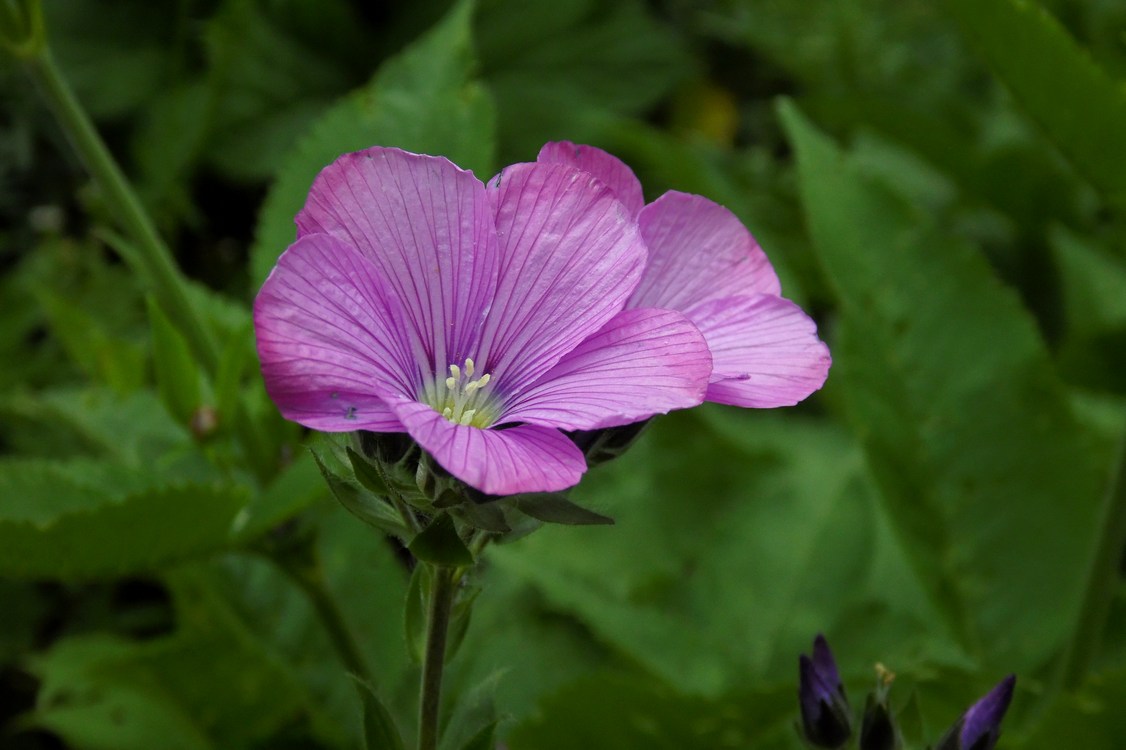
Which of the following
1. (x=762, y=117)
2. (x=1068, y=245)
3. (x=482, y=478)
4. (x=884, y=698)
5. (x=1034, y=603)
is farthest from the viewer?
(x=762, y=117)

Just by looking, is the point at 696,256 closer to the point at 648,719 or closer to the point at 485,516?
the point at 485,516

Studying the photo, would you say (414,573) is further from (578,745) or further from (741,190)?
(741,190)

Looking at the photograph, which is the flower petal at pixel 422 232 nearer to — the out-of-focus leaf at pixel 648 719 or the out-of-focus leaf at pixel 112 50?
the out-of-focus leaf at pixel 648 719

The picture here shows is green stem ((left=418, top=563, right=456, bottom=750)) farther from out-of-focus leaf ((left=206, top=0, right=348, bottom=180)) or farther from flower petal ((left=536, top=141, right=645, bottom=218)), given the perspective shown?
out-of-focus leaf ((left=206, top=0, right=348, bottom=180))

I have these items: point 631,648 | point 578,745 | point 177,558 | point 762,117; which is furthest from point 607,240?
point 762,117

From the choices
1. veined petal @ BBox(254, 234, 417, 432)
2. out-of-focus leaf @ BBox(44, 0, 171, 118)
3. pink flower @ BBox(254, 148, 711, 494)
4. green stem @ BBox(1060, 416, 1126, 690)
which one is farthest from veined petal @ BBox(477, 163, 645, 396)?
out-of-focus leaf @ BBox(44, 0, 171, 118)

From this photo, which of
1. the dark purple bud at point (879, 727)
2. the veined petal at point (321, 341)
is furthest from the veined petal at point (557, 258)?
the dark purple bud at point (879, 727)

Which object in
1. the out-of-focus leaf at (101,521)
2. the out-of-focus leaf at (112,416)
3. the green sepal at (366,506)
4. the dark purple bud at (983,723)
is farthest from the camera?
the out-of-focus leaf at (112,416)
